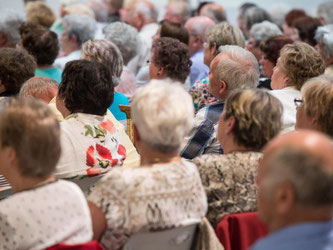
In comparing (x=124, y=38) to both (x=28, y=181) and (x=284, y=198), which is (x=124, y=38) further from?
(x=284, y=198)

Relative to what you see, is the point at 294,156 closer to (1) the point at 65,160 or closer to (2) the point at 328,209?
(2) the point at 328,209

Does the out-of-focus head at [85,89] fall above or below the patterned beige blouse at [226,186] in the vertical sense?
above

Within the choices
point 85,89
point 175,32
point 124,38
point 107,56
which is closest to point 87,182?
point 85,89

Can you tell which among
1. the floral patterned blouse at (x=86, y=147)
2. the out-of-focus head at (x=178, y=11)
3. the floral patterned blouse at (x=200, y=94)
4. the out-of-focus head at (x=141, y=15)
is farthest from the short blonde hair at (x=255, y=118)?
the out-of-focus head at (x=178, y=11)

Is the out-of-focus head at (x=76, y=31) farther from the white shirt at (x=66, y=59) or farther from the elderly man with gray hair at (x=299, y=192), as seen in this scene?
the elderly man with gray hair at (x=299, y=192)

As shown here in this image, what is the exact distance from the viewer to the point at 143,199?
2479mm

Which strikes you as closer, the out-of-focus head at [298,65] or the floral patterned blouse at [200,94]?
the out-of-focus head at [298,65]

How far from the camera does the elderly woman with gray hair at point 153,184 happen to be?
2469mm

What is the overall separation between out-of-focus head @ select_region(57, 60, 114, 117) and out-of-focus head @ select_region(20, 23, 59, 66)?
221 cm

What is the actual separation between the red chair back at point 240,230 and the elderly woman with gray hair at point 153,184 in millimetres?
138

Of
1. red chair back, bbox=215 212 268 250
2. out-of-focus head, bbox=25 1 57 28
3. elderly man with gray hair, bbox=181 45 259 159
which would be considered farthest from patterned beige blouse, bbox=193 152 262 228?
out-of-focus head, bbox=25 1 57 28

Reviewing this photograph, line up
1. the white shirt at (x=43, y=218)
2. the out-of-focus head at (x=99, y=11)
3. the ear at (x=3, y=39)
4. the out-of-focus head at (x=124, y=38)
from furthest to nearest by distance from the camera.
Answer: the out-of-focus head at (x=99, y=11), the ear at (x=3, y=39), the out-of-focus head at (x=124, y=38), the white shirt at (x=43, y=218)

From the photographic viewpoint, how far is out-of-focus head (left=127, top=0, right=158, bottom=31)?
29.6ft

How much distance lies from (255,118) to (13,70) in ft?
6.43
